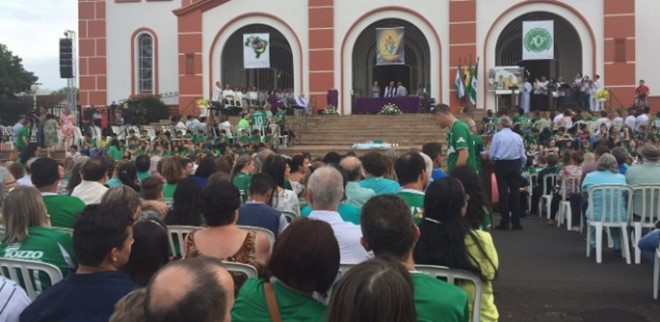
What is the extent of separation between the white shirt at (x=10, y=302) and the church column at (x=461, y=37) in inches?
1042

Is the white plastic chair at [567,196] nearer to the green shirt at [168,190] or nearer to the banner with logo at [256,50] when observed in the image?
the green shirt at [168,190]

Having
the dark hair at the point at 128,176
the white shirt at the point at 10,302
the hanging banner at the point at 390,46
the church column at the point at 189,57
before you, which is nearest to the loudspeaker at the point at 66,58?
the church column at the point at 189,57

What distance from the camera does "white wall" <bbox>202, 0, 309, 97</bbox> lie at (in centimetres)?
3102

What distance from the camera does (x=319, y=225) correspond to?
3381 millimetres

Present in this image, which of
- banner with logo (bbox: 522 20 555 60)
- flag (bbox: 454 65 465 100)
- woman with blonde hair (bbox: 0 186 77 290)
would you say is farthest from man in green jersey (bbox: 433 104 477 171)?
banner with logo (bbox: 522 20 555 60)

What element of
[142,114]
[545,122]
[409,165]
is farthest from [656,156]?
[142,114]

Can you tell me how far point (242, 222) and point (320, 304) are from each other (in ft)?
9.06

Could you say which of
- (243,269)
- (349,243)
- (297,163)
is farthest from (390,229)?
(297,163)

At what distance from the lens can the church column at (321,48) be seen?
30672 millimetres

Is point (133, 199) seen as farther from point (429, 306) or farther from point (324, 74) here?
point (324, 74)

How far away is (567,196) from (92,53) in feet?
88.7

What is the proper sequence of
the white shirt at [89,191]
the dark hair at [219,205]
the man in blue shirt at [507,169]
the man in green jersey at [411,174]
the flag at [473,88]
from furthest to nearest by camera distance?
the flag at [473,88]
the man in blue shirt at [507,169]
the white shirt at [89,191]
the man in green jersey at [411,174]
the dark hair at [219,205]

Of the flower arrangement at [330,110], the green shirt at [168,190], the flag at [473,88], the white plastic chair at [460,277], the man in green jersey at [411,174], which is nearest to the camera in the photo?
the white plastic chair at [460,277]

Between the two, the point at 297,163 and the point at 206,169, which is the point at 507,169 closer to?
the point at 297,163
